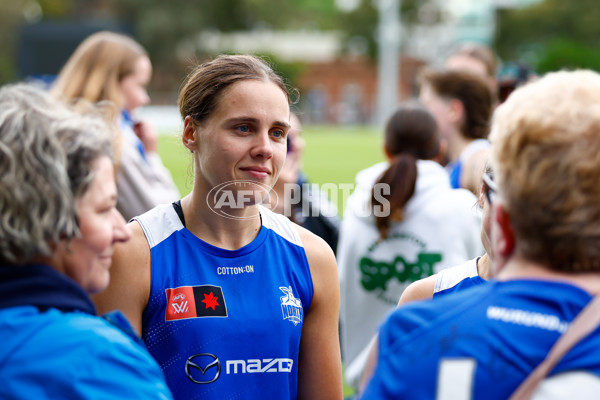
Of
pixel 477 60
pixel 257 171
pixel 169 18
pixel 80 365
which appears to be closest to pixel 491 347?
pixel 80 365

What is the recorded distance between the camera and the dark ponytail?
13.1 ft

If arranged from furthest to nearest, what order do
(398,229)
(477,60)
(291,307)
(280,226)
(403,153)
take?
1. (477,60)
2. (403,153)
3. (398,229)
4. (280,226)
5. (291,307)

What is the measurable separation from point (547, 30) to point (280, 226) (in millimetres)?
65747

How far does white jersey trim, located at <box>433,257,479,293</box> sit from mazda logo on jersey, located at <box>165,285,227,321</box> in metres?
0.74

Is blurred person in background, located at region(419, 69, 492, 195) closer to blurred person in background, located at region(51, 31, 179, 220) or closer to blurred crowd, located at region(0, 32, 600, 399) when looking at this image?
blurred crowd, located at region(0, 32, 600, 399)

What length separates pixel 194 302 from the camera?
85.1 inches

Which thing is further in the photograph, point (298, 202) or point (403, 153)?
point (298, 202)

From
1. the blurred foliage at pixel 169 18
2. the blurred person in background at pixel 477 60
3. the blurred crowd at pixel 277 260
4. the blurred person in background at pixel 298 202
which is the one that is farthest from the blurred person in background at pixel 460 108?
the blurred foliage at pixel 169 18

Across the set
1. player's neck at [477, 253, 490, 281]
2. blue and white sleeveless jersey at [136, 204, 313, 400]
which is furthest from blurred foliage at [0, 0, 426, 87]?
player's neck at [477, 253, 490, 281]

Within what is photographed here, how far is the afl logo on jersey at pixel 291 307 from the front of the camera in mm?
2233

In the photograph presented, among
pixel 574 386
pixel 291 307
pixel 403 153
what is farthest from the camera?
pixel 403 153

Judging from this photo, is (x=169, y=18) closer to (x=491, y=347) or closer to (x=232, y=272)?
(x=232, y=272)

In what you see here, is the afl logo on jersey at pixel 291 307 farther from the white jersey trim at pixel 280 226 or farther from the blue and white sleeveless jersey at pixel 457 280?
the blue and white sleeveless jersey at pixel 457 280

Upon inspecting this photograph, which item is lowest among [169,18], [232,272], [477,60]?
[169,18]
